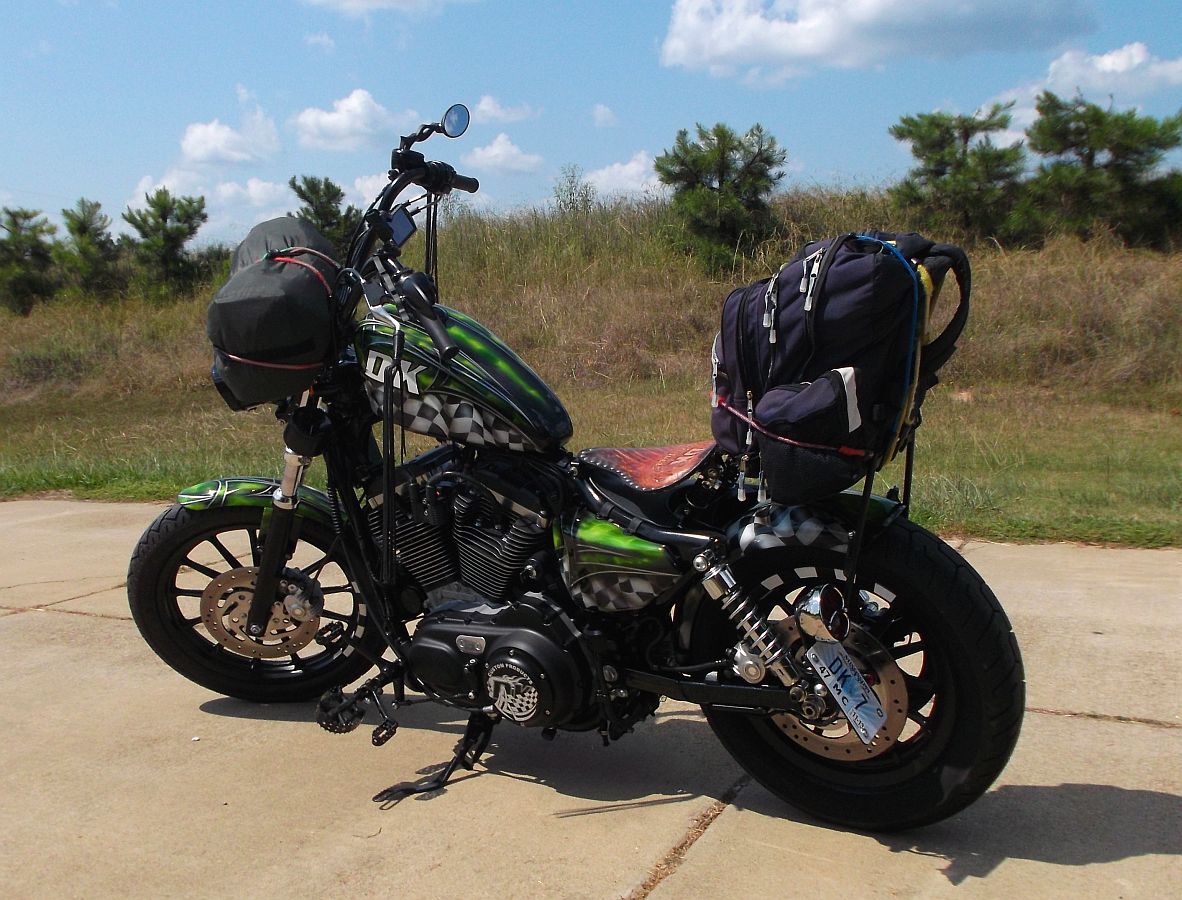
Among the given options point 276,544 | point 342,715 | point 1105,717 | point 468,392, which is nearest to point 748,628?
point 468,392

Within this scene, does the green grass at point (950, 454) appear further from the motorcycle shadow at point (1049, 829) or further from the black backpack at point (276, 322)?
the black backpack at point (276, 322)

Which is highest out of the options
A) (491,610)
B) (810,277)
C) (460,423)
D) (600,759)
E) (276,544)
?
(810,277)

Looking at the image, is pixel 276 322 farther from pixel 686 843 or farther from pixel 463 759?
pixel 686 843

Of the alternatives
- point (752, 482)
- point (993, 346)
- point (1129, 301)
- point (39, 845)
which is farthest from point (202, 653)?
point (1129, 301)

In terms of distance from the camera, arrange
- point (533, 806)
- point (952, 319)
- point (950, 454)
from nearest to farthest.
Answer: point (952, 319), point (533, 806), point (950, 454)

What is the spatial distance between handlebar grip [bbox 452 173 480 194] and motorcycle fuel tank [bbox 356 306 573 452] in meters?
0.56

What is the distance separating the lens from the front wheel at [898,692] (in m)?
2.64

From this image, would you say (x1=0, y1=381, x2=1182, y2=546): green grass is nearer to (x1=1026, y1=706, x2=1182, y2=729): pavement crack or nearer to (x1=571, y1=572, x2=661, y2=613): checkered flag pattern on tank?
(x1=1026, y1=706, x2=1182, y2=729): pavement crack

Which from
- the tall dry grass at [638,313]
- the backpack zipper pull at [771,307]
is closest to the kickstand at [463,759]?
the backpack zipper pull at [771,307]

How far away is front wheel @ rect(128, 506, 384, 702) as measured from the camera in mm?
3695

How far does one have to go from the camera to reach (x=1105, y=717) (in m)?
3.47

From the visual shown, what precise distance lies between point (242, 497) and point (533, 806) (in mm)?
1434

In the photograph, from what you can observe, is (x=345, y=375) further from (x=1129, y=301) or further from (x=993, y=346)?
(x=1129, y=301)

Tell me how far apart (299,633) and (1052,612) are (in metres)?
2.93
